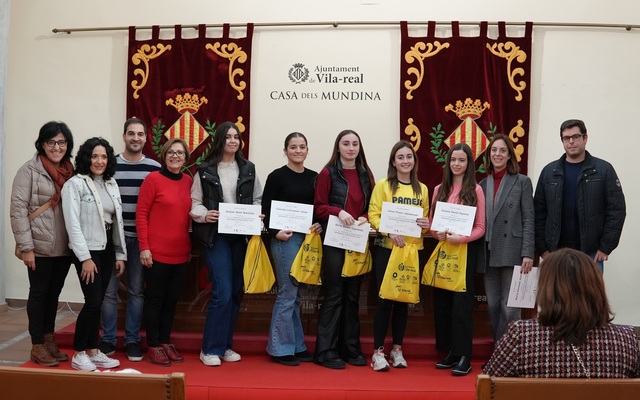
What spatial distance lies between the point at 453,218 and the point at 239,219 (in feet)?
4.36

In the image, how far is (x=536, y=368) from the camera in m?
1.92

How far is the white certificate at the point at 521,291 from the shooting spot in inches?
151

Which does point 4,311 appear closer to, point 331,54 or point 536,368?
point 331,54

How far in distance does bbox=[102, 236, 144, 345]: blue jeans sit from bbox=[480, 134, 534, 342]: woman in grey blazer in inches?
89.7

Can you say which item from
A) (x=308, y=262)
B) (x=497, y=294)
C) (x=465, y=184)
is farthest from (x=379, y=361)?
(x=465, y=184)

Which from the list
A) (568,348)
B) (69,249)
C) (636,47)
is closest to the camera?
(568,348)

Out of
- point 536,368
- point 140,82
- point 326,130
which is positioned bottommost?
point 536,368

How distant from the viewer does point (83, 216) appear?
364 centimetres

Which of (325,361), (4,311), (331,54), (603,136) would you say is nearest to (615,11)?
(603,136)

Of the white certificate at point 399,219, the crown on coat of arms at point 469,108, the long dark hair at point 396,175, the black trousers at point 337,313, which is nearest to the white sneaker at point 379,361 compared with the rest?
the black trousers at point 337,313

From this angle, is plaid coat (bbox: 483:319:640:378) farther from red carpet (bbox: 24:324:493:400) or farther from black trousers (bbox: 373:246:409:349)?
black trousers (bbox: 373:246:409:349)

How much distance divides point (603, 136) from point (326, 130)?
260 cm

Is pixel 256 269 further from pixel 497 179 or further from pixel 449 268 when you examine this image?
pixel 497 179

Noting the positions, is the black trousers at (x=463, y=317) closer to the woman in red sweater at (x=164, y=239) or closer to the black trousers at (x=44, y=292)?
the woman in red sweater at (x=164, y=239)
